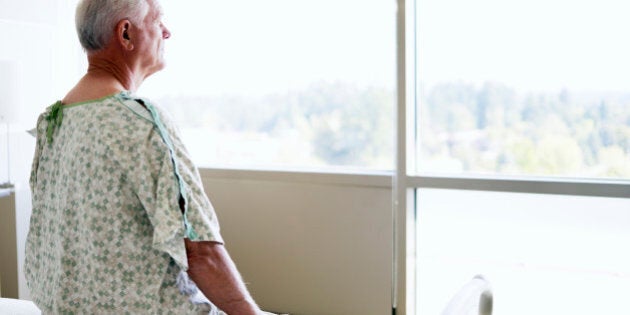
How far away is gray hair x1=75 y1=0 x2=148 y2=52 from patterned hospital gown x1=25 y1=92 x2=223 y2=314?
149 millimetres

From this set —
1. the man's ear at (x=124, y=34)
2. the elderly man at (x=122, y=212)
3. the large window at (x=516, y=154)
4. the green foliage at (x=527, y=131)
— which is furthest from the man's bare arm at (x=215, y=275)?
the green foliage at (x=527, y=131)

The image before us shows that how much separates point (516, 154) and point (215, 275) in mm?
1929

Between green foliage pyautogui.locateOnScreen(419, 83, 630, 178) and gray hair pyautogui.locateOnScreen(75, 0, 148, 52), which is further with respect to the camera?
green foliage pyautogui.locateOnScreen(419, 83, 630, 178)

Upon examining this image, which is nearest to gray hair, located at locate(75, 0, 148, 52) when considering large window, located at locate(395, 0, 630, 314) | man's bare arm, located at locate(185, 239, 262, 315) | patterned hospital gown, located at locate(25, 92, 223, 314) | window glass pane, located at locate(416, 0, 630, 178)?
patterned hospital gown, located at locate(25, 92, 223, 314)

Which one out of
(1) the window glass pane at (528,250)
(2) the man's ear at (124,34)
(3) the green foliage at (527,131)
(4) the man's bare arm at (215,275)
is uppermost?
(2) the man's ear at (124,34)

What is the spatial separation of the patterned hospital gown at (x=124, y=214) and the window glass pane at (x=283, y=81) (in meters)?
1.91

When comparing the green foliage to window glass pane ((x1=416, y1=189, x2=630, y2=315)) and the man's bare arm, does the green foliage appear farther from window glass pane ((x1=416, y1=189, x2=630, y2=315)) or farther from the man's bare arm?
the man's bare arm

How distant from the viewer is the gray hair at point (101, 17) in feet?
4.74

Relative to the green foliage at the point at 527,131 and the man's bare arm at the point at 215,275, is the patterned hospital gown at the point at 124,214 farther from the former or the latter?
the green foliage at the point at 527,131

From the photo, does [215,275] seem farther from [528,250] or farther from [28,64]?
[28,64]

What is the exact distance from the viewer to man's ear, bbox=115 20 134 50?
147 cm

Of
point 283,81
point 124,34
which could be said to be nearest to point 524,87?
point 283,81

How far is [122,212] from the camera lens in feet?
4.45

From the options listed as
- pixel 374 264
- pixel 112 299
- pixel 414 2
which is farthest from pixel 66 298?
pixel 414 2
